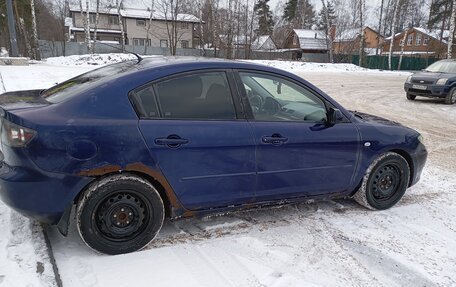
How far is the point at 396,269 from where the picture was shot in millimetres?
3146

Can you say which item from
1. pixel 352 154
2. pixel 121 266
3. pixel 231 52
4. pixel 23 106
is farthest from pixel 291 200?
pixel 231 52

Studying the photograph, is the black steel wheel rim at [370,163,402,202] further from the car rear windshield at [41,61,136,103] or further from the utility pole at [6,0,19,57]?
the utility pole at [6,0,19,57]

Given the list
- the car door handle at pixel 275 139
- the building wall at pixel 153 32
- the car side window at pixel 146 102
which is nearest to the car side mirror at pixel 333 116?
the car door handle at pixel 275 139

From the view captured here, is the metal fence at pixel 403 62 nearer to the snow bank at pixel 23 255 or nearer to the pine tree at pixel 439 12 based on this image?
the pine tree at pixel 439 12

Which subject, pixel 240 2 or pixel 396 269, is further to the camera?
pixel 240 2

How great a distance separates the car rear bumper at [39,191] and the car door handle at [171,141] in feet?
2.00

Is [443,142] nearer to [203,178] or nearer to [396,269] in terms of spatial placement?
[396,269]

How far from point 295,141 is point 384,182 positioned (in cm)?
141

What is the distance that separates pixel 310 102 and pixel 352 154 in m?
0.69

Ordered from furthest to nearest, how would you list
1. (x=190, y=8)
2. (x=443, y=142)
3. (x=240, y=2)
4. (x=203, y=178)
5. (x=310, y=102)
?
1. (x=190, y=8)
2. (x=240, y=2)
3. (x=443, y=142)
4. (x=310, y=102)
5. (x=203, y=178)

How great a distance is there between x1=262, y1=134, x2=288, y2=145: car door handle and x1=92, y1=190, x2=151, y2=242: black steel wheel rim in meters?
1.17

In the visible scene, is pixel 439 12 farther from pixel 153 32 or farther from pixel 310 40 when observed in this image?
pixel 153 32

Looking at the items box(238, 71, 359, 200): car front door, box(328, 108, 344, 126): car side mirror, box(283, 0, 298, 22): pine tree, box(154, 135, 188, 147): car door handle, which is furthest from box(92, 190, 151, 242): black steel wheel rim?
box(283, 0, 298, 22): pine tree

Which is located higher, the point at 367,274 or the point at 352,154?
the point at 352,154
